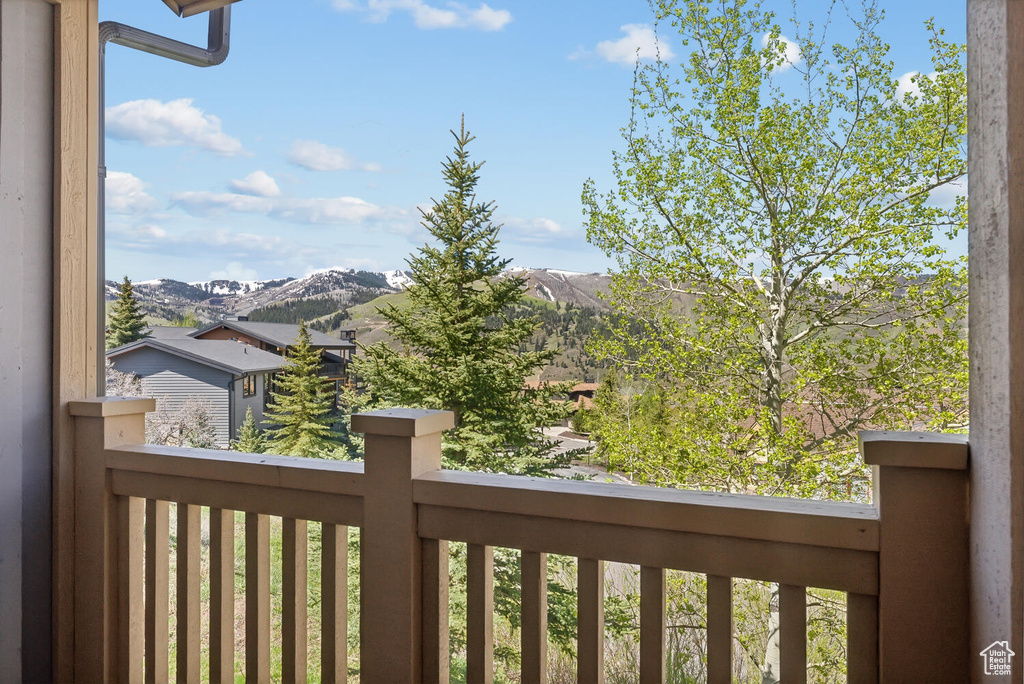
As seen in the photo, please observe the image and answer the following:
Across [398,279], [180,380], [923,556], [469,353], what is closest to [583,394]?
[469,353]

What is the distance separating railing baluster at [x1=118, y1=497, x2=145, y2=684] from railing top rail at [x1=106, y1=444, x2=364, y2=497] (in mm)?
106

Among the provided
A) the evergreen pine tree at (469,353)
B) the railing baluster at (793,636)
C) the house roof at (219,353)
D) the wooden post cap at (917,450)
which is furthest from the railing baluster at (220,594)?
the evergreen pine tree at (469,353)

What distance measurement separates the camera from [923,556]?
756mm

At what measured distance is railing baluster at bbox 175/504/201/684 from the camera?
47.9 inches

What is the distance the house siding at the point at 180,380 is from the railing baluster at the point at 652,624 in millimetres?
1974

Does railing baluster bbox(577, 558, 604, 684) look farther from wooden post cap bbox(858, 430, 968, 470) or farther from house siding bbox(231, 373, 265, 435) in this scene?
house siding bbox(231, 373, 265, 435)

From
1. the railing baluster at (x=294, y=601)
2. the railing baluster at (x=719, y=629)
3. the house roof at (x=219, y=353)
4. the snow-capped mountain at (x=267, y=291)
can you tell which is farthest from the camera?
the snow-capped mountain at (x=267, y=291)

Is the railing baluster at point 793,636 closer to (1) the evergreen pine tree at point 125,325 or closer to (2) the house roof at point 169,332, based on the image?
(2) the house roof at point 169,332

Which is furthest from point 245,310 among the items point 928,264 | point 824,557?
point 928,264

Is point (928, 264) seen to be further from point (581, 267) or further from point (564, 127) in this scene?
point (564, 127)

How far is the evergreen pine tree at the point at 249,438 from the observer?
2426 mm

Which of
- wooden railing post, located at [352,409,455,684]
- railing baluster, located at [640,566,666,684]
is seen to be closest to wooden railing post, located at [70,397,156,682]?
wooden railing post, located at [352,409,455,684]

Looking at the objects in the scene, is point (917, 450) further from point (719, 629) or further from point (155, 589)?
point (155, 589)

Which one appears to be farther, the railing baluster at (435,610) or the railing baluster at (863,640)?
the railing baluster at (435,610)
